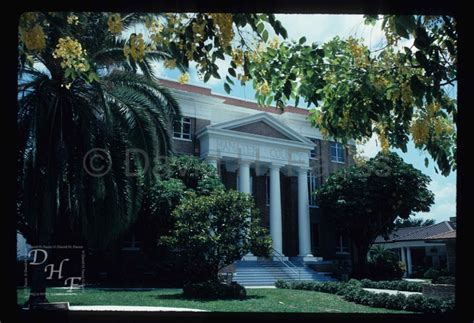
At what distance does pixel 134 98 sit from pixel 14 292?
7905 mm

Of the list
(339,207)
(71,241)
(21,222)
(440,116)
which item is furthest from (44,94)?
(339,207)

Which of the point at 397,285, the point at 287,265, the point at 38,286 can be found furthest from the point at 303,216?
the point at 38,286

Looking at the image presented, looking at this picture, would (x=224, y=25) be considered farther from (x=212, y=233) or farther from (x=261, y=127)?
(x=261, y=127)

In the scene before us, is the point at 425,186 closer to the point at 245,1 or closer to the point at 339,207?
the point at 339,207

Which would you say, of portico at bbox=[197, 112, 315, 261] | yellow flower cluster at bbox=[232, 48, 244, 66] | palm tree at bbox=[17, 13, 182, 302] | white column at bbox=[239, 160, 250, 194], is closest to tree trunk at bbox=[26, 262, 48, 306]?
palm tree at bbox=[17, 13, 182, 302]

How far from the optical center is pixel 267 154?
59.7 feet

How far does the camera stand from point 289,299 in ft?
39.0

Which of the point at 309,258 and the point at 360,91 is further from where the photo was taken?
the point at 309,258

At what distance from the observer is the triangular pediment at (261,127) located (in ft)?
53.0

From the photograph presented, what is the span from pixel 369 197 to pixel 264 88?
1603 cm

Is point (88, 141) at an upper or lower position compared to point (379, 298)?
upper

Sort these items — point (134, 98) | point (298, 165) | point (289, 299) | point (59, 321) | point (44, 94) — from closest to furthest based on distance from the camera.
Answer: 1. point (59, 321)
2. point (44, 94)
3. point (134, 98)
4. point (289, 299)
5. point (298, 165)

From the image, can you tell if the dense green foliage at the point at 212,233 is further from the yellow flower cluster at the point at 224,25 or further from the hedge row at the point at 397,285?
the yellow flower cluster at the point at 224,25

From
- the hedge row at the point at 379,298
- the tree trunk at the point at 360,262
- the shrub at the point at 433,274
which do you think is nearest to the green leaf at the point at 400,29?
the hedge row at the point at 379,298
